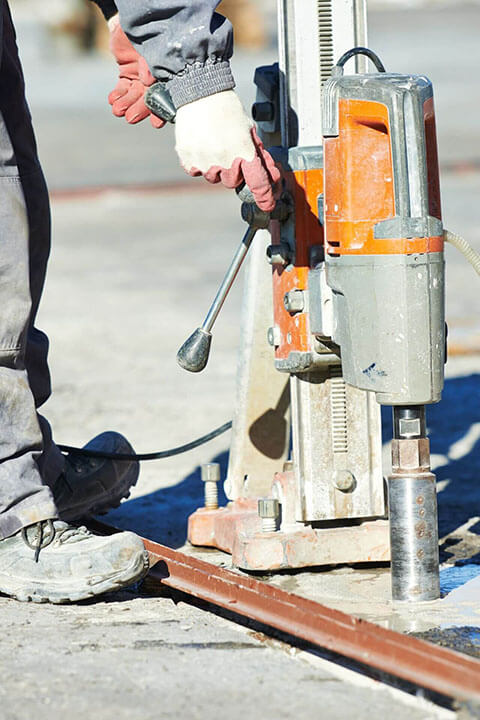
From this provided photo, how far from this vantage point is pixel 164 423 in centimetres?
483

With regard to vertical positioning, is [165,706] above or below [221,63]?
below

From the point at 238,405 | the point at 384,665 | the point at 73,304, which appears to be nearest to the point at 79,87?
the point at 73,304

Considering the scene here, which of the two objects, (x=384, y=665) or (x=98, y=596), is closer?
(x=384, y=665)

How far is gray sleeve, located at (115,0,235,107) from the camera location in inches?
104

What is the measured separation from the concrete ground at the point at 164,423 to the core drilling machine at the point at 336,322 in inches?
6.2

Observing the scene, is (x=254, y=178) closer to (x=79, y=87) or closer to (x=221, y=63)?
(x=221, y=63)

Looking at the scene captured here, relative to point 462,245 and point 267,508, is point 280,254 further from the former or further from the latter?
point 267,508

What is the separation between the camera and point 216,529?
3434 mm

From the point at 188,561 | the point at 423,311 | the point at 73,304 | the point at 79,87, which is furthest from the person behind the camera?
the point at 79,87

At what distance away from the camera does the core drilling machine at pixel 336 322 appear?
8.77ft

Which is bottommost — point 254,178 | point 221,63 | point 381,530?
point 381,530

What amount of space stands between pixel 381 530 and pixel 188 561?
485mm

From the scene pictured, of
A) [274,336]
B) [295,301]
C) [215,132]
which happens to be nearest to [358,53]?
[215,132]

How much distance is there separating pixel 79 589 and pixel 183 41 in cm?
117
